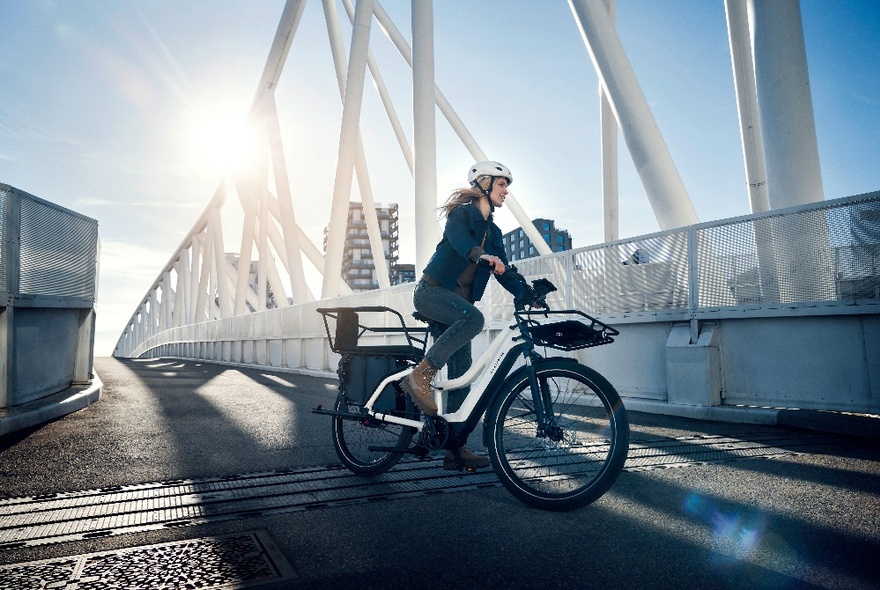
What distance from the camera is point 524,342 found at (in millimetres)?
3732

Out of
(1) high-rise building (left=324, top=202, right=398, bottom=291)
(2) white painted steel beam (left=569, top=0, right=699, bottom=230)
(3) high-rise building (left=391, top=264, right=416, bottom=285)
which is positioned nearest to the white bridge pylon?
(2) white painted steel beam (left=569, top=0, right=699, bottom=230)

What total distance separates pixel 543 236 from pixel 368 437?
156 metres

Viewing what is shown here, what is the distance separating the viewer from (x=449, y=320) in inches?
155

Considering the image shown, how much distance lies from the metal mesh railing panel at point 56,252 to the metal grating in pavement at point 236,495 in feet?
14.4

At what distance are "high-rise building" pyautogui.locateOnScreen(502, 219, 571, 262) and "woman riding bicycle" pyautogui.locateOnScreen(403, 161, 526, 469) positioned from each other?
146 m

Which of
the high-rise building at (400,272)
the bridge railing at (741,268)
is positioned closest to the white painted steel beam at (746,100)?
the bridge railing at (741,268)

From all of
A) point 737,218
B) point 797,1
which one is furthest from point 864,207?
point 797,1

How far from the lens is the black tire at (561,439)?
3.32 metres

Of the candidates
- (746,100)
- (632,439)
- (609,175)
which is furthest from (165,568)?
(609,175)

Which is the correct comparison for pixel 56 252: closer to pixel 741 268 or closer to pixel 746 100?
pixel 741 268

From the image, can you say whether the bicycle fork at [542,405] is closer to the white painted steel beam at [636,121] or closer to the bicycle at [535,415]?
the bicycle at [535,415]

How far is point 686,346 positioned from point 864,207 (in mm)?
2348

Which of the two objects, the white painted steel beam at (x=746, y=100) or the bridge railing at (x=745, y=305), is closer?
the bridge railing at (x=745, y=305)

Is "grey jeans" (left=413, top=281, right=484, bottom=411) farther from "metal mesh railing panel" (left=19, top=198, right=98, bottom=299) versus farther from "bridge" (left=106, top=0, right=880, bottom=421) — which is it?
"metal mesh railing panel" (left=19, top=198, right=98, bottom=299)
